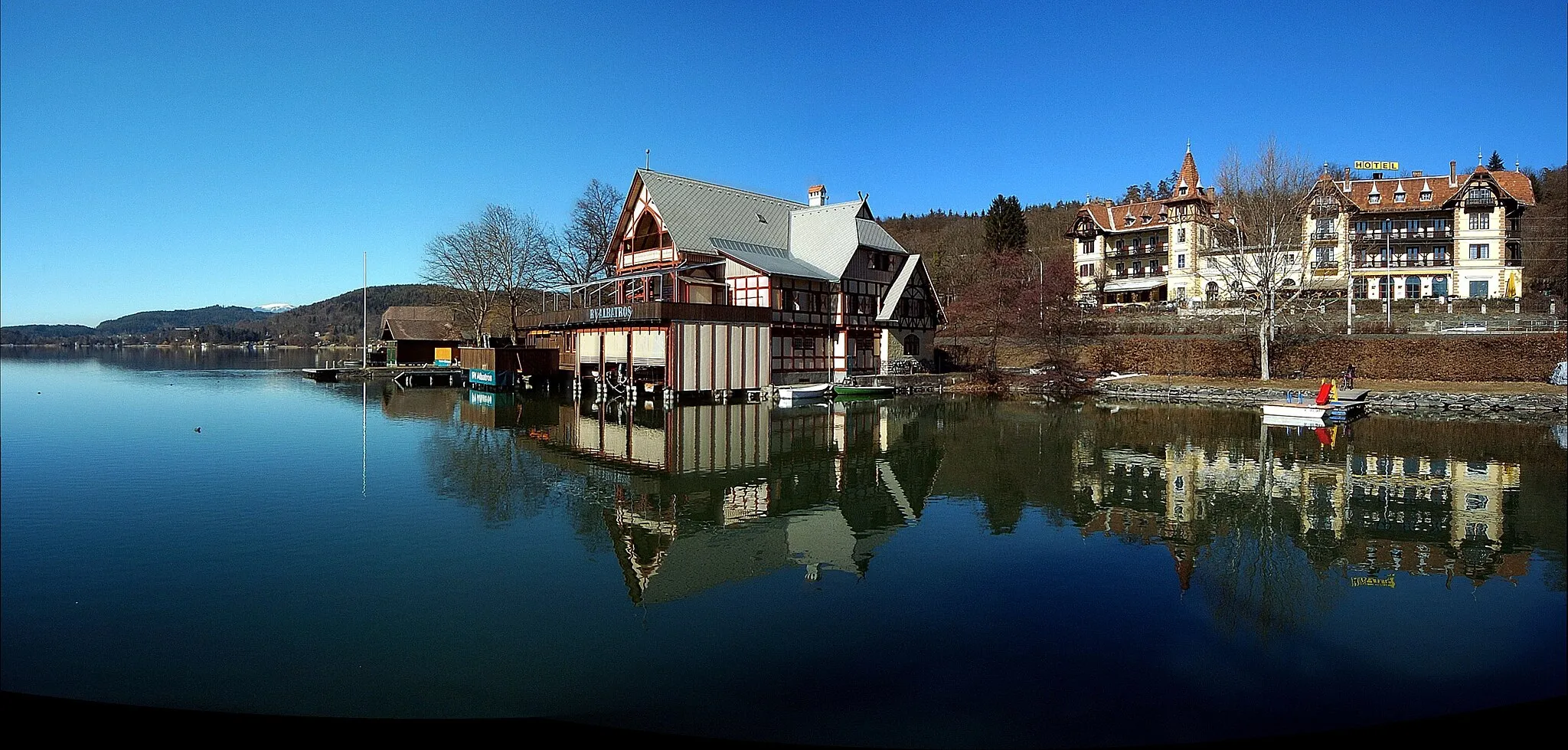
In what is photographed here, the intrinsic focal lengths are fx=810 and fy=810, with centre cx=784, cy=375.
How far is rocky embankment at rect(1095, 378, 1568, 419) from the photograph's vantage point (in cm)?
2992

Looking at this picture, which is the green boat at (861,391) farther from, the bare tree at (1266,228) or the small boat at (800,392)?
the bare tree at (1266,228)

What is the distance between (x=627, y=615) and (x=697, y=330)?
27815 millimetres

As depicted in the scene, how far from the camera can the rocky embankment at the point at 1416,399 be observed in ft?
98.2

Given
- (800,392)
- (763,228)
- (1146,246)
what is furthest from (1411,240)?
(800,392)

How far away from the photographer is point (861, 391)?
125 feet

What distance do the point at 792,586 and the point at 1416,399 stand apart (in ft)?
112

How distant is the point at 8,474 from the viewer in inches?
572

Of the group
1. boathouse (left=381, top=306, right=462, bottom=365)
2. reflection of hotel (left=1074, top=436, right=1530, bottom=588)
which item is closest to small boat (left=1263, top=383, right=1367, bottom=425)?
reflection of hotel (left=1074, top=436, right=1530, bottom=588)

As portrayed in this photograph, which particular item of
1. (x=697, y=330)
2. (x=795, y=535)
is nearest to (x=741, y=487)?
(x=795, y=535)

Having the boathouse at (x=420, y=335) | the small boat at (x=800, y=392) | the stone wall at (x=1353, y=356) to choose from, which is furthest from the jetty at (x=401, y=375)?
the stone wall at (x=1353, y=356)

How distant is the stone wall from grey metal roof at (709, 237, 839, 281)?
685 inches

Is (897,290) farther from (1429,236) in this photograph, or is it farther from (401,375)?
(1429,236)

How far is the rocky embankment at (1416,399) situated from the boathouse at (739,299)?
13.7 m

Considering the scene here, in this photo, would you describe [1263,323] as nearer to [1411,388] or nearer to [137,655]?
[1411,388]
